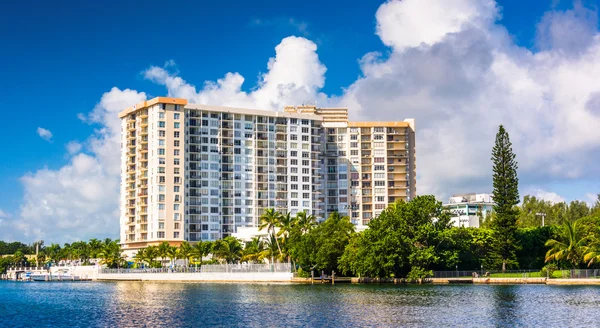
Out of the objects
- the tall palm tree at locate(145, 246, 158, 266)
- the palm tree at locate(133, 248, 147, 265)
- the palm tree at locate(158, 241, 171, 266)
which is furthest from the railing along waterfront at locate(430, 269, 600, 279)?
the palm tree at locate(133, 248, 147, 265)

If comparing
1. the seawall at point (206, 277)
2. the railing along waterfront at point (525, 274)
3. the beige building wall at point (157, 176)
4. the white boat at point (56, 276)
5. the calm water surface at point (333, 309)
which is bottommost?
the white boat at point (56, 276)

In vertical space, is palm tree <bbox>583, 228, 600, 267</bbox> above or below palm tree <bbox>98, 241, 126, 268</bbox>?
above

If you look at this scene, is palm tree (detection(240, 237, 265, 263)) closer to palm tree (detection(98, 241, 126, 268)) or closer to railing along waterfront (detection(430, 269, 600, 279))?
palm tree (detection(98, 241, 126, 268))

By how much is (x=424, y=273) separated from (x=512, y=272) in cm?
1649

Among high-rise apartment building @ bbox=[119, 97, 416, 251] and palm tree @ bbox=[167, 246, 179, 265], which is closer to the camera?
palm tree @ bbox=[167, 246, 179, 265]

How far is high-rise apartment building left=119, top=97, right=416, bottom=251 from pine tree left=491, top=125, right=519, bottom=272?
7741 centimetres

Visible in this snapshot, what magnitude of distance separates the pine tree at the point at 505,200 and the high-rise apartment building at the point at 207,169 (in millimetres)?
77414

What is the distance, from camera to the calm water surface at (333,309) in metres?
58.8

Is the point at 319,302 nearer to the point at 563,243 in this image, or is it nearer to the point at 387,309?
the point at 387,309

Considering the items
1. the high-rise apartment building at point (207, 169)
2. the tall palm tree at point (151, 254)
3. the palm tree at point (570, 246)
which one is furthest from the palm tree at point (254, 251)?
the palm tree at point (570, 246)

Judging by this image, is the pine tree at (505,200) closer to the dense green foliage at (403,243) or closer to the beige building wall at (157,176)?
the dense green foliage at (403,243)

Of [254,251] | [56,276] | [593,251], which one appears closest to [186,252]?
[254,251]

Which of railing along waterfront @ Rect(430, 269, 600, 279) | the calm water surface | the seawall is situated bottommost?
the seawall

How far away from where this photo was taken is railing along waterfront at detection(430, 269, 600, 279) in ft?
333
